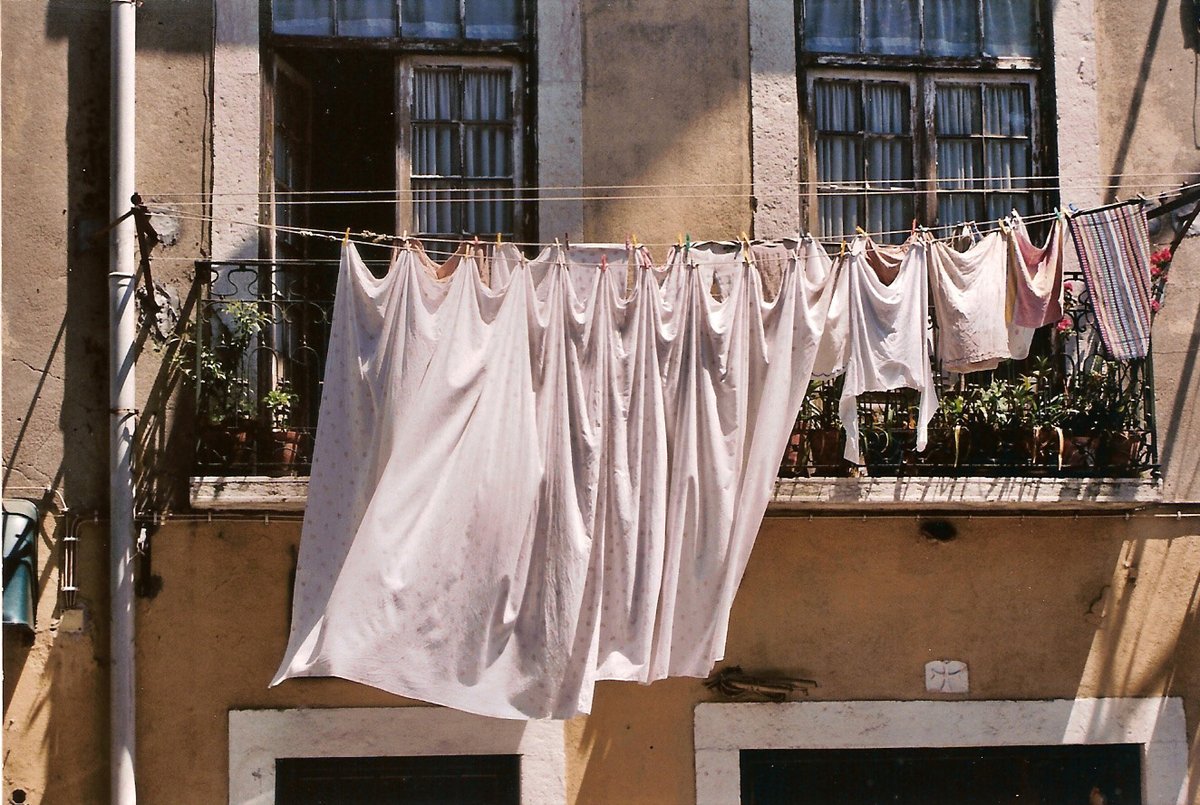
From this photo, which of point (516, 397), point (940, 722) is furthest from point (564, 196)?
point (940, 722)

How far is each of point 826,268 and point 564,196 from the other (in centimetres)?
155

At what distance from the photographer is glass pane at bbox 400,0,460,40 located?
7.97 metres

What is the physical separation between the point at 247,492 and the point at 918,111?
4088 mm

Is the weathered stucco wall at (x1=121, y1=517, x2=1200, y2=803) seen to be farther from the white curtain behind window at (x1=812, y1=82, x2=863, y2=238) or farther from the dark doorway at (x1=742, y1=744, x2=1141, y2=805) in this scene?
the white curtain behind window at (x1=812, y1=82, x2=863, y2=238)

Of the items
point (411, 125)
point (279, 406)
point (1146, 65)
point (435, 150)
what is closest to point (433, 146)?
point (435, 150)

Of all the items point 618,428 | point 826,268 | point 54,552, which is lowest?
point 54,552

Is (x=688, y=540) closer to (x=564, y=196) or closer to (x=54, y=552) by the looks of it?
(x=564, y=196)

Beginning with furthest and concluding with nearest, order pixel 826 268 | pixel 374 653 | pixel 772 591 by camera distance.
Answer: pixel 772 591, pixel 826 268, pixel 374 653

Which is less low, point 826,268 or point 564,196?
point 564,196

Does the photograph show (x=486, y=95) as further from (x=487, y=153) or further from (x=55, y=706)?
(x=55, y=706)

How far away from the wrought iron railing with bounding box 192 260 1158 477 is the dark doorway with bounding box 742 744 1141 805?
1.43 metres

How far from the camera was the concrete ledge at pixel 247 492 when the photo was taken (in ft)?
22.9

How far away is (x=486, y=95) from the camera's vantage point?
316 inches

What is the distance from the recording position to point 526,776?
726 centimetres
